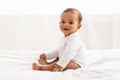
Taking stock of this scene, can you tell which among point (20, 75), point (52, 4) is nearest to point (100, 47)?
point (52, 4)

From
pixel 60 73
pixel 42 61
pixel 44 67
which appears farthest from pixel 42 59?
pixel 60 73

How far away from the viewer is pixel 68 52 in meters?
1.40

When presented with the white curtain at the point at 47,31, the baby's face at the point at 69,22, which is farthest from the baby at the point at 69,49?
the white curtain at the point at 47,31

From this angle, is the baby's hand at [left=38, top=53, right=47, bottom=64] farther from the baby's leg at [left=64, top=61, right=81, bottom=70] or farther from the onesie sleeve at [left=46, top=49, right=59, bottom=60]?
the baby's leg at [left=64, top=61, right=81, bottom=70]

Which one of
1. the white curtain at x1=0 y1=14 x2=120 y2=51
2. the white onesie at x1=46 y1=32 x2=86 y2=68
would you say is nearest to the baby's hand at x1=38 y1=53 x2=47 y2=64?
the white onesie at x1=46 y1=32 x2=86 y2=68

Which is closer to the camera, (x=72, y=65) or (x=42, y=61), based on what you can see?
(x=72, y=65)

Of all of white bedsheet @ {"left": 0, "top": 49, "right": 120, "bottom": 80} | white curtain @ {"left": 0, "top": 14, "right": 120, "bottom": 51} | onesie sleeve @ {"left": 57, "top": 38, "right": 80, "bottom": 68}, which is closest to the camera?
white bedsheet @ {"left": 0, "top": 49, "right": 120, "bottom": 80}

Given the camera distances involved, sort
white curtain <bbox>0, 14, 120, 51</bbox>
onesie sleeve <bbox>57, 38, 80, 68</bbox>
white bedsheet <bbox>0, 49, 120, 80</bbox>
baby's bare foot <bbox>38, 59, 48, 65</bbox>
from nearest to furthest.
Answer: white bedsheet <bbox>0, 49, 120, 80</bbox>
onesie sleeve <bbox>57, 38, 80, 68</bbox>
baby's bare foot <bbox>38, 59, 48, 65</bbox>
white curtain <bbox>0, 14, 120, 51</bbox>

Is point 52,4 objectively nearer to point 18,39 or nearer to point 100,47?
point 18,39

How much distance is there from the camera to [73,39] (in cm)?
143

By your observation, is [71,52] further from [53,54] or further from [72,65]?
[53,54]

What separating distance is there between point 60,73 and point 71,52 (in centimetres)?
13

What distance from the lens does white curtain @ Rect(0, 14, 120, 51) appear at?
2.47 m

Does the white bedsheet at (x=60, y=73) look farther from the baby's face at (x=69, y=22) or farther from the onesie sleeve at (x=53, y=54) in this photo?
the baby's face at (x=69, y=22)
